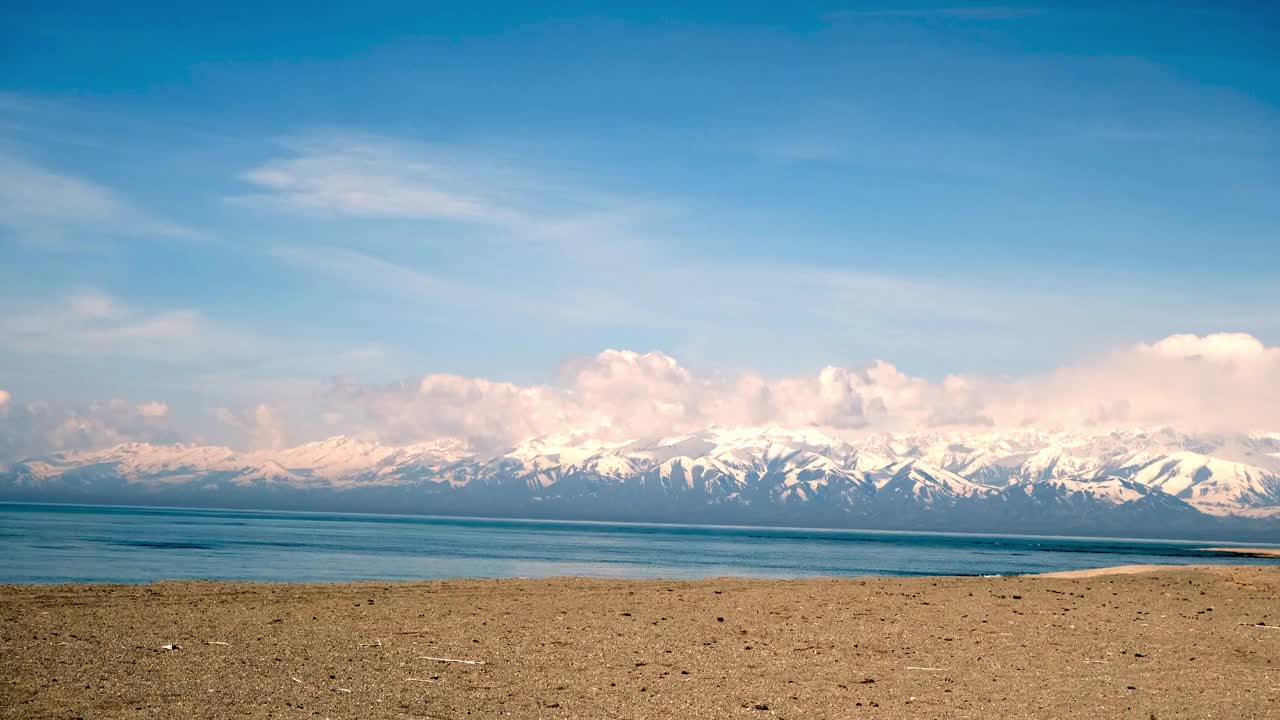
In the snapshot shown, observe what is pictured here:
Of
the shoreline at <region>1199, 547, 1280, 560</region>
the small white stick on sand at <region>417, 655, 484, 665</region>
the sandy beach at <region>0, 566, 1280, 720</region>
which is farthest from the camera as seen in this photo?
the shoreline at <region>1199, 547, 1280, 560</region>

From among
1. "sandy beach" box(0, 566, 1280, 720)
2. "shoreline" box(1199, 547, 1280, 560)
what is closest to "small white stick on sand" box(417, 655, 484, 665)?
"sandy beach" box(0, 566, 1280, 720)

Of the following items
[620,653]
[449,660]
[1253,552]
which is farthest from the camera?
[1253,552]

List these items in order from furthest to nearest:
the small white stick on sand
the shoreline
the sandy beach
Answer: the shoreline → the small white stick on sand → the sandy beach

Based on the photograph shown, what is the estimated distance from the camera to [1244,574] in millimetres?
35219

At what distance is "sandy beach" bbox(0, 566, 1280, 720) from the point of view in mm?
13422

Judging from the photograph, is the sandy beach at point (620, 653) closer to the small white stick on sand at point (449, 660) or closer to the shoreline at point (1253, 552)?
the small white stick on sand at point (449, 660)

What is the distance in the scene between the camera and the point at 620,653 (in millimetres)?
17359

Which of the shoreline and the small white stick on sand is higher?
the small white stick on sand

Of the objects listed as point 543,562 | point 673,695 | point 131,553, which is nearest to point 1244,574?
point 673,695

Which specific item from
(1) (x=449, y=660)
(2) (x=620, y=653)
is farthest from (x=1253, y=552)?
(1) (x=449, y=660)

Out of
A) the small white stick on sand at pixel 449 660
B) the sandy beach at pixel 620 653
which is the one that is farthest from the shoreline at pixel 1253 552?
the small white stick on sand at pixel 449 660

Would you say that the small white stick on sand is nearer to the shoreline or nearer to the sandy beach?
the sandy beach

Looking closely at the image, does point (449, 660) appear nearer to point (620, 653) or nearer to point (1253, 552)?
point (620, 653)

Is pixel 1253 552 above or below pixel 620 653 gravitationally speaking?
below
